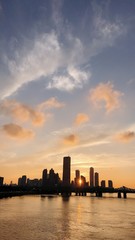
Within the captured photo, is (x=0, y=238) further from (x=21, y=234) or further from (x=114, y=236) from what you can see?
(x=114, y=236)

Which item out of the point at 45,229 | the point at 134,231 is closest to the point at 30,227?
the point at 45,229

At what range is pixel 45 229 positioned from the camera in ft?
186

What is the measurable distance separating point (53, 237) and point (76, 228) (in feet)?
41.6

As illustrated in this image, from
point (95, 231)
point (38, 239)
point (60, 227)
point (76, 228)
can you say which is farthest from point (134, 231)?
point (38, 239)

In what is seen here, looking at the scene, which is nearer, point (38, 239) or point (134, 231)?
point (38, 239)

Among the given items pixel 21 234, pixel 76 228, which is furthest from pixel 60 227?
pixel 21 234

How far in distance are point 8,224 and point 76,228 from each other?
16.5 m

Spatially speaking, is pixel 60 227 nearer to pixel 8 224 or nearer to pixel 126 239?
pixel 8 224

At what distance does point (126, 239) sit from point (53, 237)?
13.8 metres

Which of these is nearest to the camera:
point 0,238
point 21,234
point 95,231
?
point 0,238

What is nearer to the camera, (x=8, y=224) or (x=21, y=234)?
(x=21, y=234)

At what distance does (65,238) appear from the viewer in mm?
47719

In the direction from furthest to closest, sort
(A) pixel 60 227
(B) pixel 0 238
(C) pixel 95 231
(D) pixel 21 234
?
(A) pixel 60 227 < (C) pixel 95 231 < (D) pixel 21 234 < (B) pixel 0 238

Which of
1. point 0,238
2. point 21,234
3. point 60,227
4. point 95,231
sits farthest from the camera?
point 60,227
